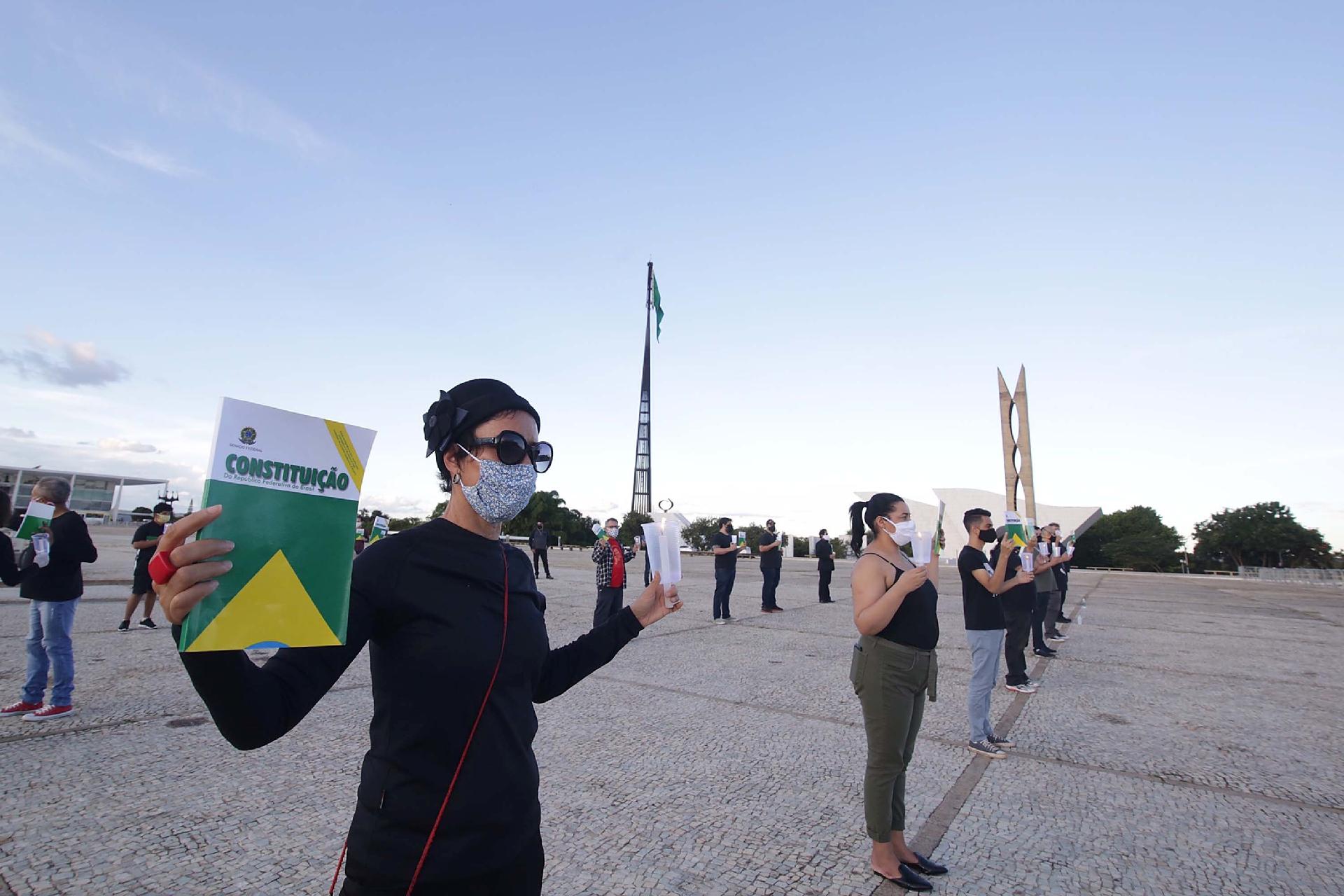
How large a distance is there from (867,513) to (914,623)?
728mm

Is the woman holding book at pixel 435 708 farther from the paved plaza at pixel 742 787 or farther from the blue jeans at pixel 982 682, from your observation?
the blue jeans at pixel 982 682

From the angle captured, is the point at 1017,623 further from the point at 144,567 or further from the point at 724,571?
the point at 144,567

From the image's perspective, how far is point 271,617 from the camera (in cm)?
129

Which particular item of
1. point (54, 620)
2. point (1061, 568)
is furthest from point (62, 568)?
point (1061, 568)

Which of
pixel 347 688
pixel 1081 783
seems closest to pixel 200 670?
pixel 1081 783

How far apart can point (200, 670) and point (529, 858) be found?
907mm

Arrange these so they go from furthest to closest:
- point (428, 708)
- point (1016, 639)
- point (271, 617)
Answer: point (1016, 639)
point (428, 708)
point (271, 617)

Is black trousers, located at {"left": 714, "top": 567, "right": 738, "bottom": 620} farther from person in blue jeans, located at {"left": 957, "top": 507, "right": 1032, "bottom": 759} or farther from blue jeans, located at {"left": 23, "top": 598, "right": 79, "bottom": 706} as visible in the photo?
blue jeans, located at {"left": 23, "top": 598, "right": 79, "bottom": 706}

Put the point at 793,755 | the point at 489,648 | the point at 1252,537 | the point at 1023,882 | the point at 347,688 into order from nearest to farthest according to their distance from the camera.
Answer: the point at 489,648 → the point at 1023,882 → the point at 793,755 → the point at 347,688 → the point at 1252,537

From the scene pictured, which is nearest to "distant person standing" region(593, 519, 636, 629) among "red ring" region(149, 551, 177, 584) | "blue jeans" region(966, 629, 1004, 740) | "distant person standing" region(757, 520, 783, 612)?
"distant person standing" region(757, 520, 783, 612)

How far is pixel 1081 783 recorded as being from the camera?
15.6 feet

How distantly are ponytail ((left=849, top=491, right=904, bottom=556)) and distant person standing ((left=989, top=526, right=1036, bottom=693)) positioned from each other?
3365 millimetres

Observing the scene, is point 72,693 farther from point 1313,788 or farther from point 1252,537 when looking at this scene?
point 1252,537

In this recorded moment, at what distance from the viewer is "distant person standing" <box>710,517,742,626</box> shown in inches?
476
